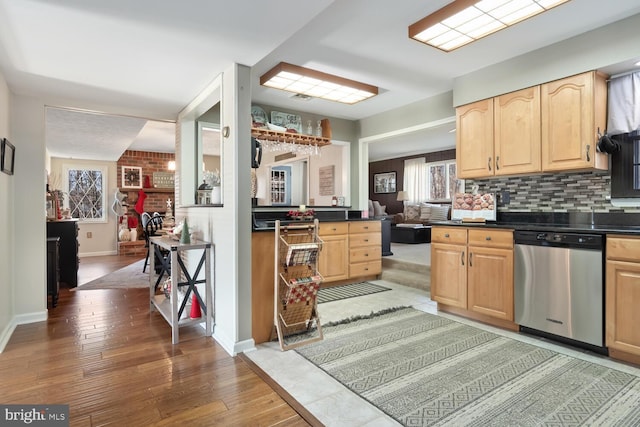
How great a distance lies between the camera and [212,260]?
119 inches

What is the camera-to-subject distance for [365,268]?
15.9ft

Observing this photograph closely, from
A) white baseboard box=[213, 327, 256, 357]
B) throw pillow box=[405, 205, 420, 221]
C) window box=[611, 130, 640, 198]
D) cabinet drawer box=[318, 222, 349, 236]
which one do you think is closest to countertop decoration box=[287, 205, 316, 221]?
cabinet drawer box=[318, 222, 349, 236]

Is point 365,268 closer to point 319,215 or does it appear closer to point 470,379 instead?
point 319,215

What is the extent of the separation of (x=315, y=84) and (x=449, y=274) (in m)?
2.44

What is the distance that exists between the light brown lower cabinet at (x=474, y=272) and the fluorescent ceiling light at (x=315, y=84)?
1.80 m

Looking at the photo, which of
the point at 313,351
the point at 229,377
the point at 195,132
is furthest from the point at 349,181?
the point at 229,377

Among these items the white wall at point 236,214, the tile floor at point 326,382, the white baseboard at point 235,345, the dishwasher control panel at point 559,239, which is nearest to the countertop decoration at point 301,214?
the tile floor at point 326,382

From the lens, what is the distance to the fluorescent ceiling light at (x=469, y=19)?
229 centimetres

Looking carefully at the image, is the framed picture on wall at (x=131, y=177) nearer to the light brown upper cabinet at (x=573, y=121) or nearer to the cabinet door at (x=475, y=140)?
the cabinet door at (x=475, y=140)

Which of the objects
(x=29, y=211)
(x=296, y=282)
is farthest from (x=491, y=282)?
(x=29, y=211)

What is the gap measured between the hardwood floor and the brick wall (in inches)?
205

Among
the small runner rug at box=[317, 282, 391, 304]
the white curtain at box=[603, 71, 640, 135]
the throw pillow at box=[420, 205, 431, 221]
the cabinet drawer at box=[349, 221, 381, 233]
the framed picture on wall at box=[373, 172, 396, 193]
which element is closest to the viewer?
the white curtain at box=[603, 71, 640, 135]

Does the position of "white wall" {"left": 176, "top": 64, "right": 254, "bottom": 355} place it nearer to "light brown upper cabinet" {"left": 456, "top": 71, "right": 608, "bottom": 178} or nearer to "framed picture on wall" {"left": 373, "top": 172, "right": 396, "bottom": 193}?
"light brown upper cabinet" {"left": 456, "top": 71, "right": 608, "bottom": 178}

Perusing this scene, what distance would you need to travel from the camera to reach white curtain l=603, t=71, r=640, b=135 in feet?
8.73
